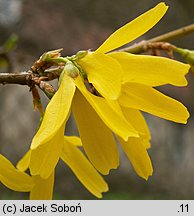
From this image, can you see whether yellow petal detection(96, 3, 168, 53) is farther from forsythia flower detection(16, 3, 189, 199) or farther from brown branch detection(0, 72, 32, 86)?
brown branch detection(0, 72, 32, 86)

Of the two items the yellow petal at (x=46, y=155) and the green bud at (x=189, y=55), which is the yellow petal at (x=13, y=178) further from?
the green bud at (x=189, y=55)

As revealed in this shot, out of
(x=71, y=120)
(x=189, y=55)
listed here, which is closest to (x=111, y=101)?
(x=189, y=55)

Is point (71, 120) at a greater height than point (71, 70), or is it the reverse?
point (71, 120)

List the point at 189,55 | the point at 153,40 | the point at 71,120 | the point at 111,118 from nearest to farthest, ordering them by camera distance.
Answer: the point at 111,118
the point at 189,55
the point at 153,40
the point at 71,120

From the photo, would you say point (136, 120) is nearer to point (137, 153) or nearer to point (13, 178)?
point (137, 153)

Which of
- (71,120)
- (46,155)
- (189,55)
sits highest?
(71,120)

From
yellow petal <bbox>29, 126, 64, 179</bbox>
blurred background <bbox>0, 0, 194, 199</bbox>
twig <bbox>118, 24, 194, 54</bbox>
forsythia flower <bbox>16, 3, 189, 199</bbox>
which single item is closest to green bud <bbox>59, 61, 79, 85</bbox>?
forsythia flower <bbox>16, 3, 189, 199</bbox>

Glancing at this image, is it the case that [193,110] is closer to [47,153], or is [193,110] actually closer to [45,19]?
[45,19]

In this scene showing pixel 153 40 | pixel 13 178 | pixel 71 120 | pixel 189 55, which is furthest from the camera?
pixel 71 120

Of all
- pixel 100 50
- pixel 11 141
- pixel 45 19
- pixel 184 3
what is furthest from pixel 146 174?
pixel 184 3
